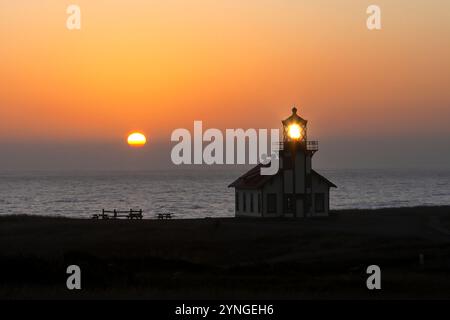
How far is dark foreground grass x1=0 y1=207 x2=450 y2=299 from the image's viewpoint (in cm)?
2978

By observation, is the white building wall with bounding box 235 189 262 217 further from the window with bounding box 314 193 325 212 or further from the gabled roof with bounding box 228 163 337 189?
the window with bounding box 314 193 325 212

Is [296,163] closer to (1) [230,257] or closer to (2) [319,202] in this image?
(2) [319,202]

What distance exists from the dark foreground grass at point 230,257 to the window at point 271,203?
2.03m

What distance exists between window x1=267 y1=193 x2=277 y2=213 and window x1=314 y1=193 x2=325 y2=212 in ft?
12.4

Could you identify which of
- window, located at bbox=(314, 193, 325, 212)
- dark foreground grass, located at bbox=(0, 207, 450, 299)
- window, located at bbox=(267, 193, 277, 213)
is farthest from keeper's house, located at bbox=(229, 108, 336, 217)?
dark foreground grass, located at bbox=(0, 207, 450, 299)

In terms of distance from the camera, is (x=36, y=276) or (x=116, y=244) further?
(x=116, y=244)

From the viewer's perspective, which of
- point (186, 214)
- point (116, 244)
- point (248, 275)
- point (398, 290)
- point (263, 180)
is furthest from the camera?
point (186, 214)

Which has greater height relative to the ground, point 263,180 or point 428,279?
point 263,180

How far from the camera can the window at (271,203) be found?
67.2 meters

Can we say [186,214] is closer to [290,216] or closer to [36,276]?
[290,216]

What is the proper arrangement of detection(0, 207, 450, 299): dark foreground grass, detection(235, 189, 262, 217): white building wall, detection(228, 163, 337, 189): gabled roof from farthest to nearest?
detection(235, 189, 262, 217): white building wall
detection(228, 163, 337, 189): gabled roof
detection(0, 207, 450, 299): dark foreground grass
